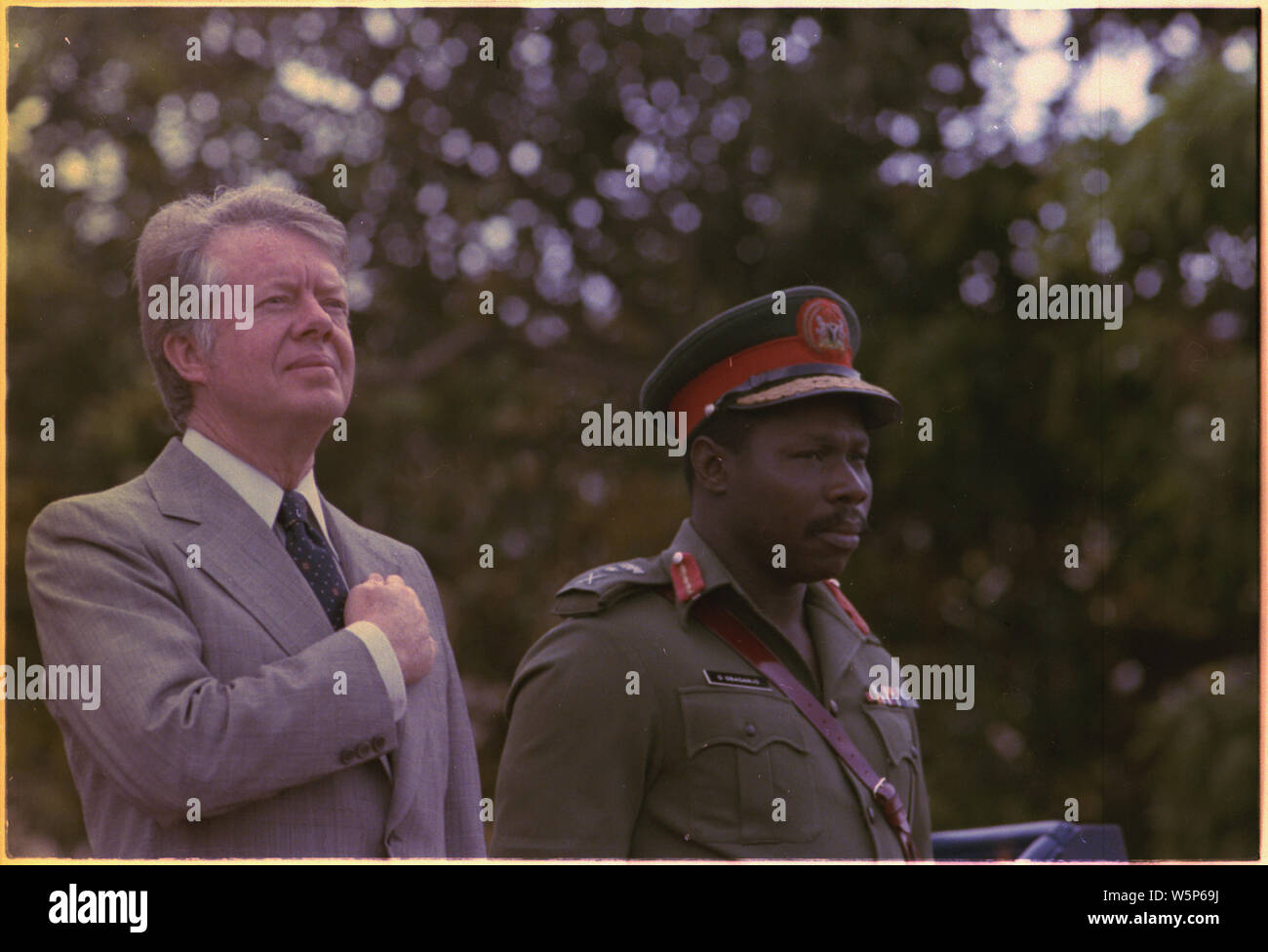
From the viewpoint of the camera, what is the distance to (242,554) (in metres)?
3.98

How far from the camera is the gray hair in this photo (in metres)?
4.19

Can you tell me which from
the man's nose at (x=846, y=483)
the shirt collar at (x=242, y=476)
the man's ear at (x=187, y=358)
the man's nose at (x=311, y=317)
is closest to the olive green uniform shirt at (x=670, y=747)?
the man's nose at (x=846, y=483)

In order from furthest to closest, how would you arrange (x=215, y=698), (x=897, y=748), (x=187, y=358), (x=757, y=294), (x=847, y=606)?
(x=757, y=294) < (x=847, y=606) < (x=897, y=748) < (x=187, y=358) < (x=215, y=698)

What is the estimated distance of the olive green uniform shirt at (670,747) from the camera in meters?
3.97

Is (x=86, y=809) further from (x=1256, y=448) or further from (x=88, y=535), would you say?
(x=1256, y=448)

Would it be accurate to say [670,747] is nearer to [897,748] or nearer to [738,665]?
[738,665]

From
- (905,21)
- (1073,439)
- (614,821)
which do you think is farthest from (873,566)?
(905,21)

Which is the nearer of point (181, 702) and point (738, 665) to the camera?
point (181, 702)

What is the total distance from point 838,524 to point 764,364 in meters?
0.49

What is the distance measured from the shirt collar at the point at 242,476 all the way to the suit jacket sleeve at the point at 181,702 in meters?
0.23

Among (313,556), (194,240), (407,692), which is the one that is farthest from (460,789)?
(194,240)

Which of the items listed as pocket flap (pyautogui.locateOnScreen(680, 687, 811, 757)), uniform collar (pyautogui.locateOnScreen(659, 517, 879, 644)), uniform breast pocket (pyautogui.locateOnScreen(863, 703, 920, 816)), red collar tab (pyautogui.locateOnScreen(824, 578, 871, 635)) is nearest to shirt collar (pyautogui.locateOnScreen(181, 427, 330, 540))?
uniform collar (pyautogui.locateOnScreen(659, 517, 879, 644))

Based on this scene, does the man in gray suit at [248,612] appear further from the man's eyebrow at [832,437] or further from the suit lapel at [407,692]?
the man's eyebrow at [832,437]

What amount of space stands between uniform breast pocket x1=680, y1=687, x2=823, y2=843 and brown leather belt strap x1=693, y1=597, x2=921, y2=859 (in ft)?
0.19
